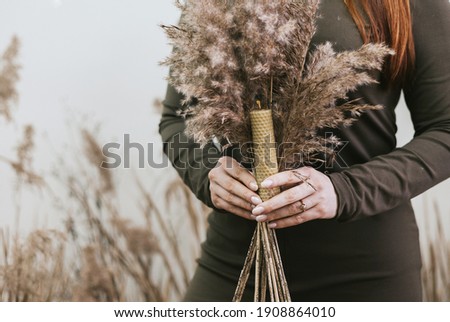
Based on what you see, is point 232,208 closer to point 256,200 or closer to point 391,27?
point 256,200

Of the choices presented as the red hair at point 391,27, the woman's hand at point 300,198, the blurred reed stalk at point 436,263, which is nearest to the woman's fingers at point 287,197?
the woman's hand at point 300,198

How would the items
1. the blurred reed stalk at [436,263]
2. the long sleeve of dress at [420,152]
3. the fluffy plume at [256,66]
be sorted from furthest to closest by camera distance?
the blurred reed stalk at [436,263] → the long sleeve of dress at [420,152] → the fluffy plume at [256,66]

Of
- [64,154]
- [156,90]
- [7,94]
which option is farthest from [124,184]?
[7,94]

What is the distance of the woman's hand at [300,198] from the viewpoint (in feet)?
2.73

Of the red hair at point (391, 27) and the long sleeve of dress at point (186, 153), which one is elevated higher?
the red hair at point (391, 27)

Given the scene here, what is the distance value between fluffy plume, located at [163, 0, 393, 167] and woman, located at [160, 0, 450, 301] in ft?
0.34

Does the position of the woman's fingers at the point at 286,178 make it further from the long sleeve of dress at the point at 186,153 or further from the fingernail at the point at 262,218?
the long sleeve of dress at the point at 186,153

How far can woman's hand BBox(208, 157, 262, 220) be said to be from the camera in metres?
0.88

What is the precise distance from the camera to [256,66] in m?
0.79

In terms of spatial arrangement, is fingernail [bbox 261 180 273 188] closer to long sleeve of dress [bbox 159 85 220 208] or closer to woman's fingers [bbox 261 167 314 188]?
woman's fingers [bbox 261 167 314 188]

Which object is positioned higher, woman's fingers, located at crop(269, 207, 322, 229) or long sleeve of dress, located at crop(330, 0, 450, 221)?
long sleeve of dress, located at crop(330, 0, 450, 221)

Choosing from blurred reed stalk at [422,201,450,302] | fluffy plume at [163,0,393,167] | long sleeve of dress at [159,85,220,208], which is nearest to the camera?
fluffy plume at [163,0,393,167]

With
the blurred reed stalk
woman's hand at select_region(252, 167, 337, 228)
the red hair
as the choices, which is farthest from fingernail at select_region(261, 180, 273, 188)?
the blurred reed stalk

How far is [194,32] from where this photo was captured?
813 mm
